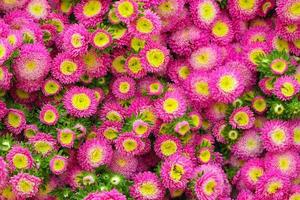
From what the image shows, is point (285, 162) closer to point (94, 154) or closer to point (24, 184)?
point (94, 154)

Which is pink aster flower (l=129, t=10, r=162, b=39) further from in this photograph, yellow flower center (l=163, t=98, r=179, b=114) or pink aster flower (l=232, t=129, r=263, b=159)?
pink aster flower (l=232, t=129, r=263, b=159)

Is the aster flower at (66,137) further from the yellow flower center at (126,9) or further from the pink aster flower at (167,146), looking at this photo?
the yellow flower center at (126,9)

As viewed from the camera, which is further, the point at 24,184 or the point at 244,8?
the point at 244,8

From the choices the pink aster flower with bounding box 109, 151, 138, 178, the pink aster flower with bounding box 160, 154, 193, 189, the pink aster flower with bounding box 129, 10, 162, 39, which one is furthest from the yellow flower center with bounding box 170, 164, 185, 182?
the pink aster flower with bounding box 129, 10, 162, 39

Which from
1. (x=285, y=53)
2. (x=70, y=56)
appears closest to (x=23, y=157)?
(x=70, y=56)

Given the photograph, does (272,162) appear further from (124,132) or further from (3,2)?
(3,2)

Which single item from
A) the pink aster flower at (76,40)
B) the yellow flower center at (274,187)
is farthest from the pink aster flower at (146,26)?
the yellow flower center at (274,187)

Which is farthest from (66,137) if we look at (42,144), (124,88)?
(124,88)
